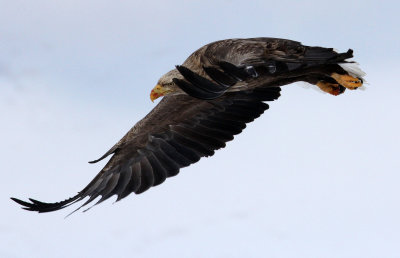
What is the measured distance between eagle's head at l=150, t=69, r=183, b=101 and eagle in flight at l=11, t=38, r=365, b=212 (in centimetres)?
1

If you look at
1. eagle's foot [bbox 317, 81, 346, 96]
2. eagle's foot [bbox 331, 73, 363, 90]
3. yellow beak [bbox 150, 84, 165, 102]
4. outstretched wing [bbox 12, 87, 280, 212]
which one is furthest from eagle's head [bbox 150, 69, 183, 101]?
eagle's foot [bbox 331, 73, 363, 90]

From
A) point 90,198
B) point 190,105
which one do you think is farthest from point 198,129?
point 90,198

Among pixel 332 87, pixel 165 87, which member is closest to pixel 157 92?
pixel 165 87

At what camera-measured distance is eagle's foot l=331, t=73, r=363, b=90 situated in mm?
8578

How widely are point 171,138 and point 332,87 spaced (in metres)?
1.86

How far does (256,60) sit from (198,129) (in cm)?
185

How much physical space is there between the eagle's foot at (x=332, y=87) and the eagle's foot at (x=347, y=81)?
247 mm

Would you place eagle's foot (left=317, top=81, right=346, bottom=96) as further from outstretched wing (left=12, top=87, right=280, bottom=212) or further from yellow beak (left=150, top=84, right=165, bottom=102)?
yellow beak (left=150, top=84, right=165, bottom=102)

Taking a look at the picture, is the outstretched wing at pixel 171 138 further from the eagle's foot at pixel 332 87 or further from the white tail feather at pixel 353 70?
the white tail feather at pixel 353 70

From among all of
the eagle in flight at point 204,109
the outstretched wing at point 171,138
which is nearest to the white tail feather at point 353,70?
the eagle in flight at point 204,109

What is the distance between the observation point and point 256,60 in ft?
25.4

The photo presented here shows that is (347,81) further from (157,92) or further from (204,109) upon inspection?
(157,92)

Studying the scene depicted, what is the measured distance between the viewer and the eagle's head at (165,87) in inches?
350

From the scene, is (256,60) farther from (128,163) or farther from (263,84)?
(128,163)
